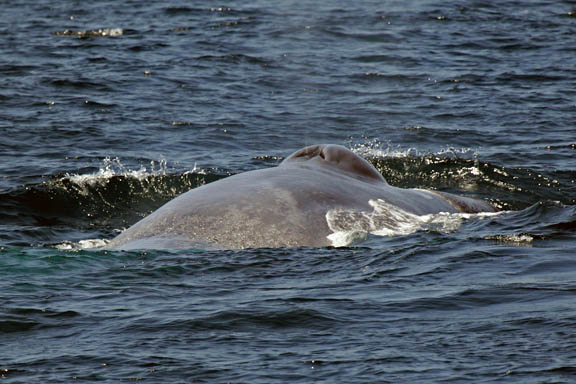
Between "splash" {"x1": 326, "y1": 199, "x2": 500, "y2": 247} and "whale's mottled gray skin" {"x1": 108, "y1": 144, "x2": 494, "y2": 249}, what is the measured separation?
9 cm

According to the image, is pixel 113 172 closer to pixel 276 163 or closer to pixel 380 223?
pixel 276 163

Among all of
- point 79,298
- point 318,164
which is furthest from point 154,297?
point 318,164

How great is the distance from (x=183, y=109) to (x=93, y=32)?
9915 millimetres

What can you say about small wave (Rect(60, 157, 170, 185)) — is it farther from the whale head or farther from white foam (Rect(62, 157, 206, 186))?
the whale head

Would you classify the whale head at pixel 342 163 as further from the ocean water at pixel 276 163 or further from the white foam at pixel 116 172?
the white foam at pixel 116 172

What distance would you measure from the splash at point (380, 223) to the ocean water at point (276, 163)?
0.10m

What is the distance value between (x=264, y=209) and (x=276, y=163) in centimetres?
859

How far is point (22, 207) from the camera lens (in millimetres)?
15539

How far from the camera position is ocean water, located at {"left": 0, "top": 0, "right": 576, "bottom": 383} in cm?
733

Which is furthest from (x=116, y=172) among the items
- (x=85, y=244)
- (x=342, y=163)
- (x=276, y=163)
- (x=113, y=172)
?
(x=342, y=163)

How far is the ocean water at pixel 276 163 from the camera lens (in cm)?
733

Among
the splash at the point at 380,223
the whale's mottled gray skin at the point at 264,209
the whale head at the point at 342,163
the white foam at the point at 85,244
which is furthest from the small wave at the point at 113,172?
the splash at the point at 380,223

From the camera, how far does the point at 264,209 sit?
10.3 m

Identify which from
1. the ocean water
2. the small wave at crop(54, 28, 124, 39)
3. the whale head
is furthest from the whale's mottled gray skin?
the small wave at crop(54, 28, 124, 39)
